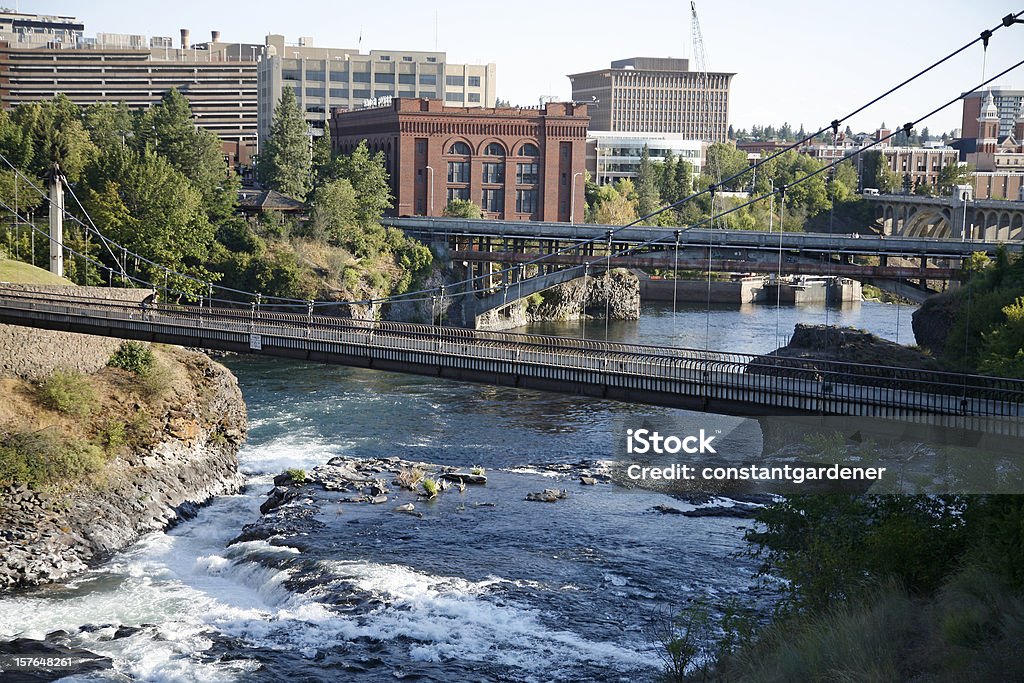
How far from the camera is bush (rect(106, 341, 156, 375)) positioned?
44500mm

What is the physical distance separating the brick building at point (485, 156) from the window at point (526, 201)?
85 mm

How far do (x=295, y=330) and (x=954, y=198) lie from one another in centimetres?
6225

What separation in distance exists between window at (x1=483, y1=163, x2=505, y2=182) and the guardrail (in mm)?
55877

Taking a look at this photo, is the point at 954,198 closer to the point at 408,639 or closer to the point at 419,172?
the point at 419,172

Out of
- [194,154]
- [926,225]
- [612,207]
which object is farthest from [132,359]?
[926,225]

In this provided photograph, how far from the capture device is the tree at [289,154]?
87750 millimetres

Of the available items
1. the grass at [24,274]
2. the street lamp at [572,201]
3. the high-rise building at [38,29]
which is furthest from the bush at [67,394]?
the high-rise building at [38,29]

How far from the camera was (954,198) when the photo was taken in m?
85.5

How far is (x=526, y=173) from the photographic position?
99.4m

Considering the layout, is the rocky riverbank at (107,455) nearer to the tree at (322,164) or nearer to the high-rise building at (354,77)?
the tree at (322,164)

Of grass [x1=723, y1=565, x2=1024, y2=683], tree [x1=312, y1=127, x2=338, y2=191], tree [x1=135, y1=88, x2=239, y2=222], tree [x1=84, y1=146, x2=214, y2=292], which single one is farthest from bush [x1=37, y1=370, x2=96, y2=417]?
tree [x1=312, y1=127, x2=338, y2=191]

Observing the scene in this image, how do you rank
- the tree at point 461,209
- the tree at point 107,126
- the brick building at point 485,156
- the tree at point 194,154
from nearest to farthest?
the tree at point 194,154
the tree at point 107,126
the tree at point 461,209
the brick building at point 485,156

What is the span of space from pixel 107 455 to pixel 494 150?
65.1m

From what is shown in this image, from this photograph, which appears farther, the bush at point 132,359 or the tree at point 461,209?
the tree at point 461,209
